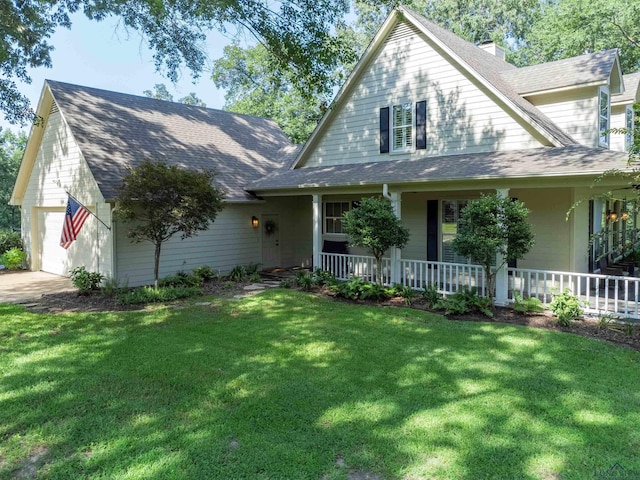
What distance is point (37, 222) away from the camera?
15.0 metres

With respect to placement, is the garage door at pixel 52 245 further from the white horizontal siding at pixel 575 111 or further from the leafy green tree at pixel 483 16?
the leafy green tree at pixel 483 16

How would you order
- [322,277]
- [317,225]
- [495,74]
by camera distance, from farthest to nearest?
[317,225]
[495,74]
[322,277]

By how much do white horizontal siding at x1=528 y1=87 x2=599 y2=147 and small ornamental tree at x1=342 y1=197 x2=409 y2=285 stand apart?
15.9 feet

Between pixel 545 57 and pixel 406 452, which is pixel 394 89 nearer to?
pixel 406 452

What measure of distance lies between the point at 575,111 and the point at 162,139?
11885mm

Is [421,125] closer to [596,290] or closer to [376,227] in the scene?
[376,227]

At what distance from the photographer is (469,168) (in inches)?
382

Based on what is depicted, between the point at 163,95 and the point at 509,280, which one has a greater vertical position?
the point at 163,95

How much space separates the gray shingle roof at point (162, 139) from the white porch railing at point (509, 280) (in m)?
4.28

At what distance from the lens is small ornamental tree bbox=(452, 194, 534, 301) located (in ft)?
27.2

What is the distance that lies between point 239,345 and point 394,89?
28.3ft

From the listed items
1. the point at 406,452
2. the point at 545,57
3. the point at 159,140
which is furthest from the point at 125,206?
the point at 545,57

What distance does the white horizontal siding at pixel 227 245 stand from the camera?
461 inches

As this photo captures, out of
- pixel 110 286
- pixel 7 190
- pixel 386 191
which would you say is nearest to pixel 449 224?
pixel 386 191
